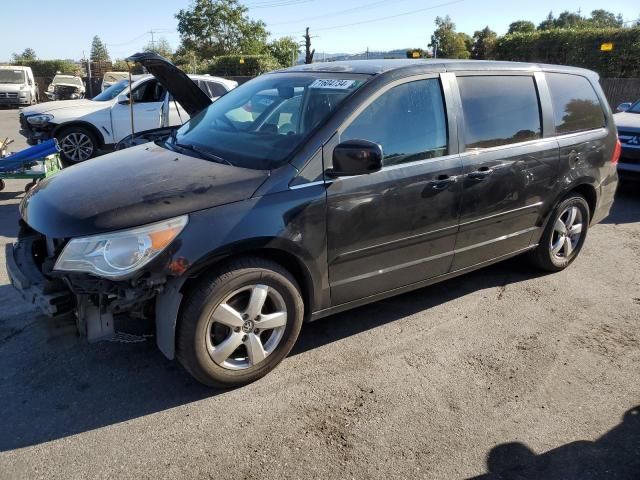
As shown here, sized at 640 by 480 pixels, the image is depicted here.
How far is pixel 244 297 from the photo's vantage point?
3.05m

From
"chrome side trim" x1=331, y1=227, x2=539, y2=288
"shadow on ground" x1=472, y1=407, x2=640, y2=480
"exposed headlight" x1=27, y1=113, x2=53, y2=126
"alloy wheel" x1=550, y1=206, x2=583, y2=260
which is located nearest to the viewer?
"shadow on ground" x1=472, y1=407, x2=640, y2=480

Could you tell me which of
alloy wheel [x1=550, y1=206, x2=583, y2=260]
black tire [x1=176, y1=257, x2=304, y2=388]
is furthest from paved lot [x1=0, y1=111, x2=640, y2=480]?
alloy wheel [x1=550, y1=206, x2=583, y2=260]

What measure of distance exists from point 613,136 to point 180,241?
14.0 feet

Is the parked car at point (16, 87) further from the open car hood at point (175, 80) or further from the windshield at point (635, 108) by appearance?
the windshield at point (635, 108)

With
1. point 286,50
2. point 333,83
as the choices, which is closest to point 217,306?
point 333,83

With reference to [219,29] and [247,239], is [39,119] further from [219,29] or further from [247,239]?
[219,29]

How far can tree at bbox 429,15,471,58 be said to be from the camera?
125 ft

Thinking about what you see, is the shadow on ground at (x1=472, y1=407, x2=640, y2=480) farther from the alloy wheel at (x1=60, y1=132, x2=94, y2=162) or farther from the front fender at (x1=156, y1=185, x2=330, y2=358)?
the alloy wheel at (x1=60, y1=132, x2=94, y2=162)

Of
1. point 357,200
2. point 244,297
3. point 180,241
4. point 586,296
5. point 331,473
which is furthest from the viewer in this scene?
point 586,296

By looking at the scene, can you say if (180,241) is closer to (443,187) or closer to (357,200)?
(357,200)

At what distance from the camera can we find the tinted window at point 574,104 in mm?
4535

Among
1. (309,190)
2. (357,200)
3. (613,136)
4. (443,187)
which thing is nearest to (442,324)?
(443,187)

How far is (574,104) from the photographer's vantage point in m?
4.70

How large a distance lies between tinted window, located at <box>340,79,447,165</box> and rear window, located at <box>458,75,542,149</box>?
27cm
